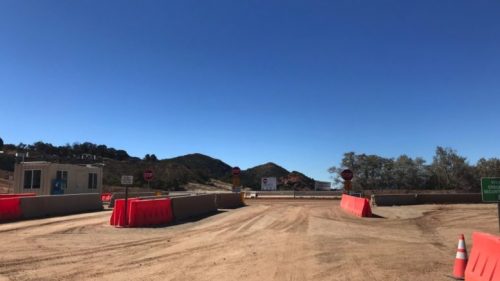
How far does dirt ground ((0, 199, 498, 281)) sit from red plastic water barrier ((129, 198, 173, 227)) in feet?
3.69

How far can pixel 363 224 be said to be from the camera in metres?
22.3

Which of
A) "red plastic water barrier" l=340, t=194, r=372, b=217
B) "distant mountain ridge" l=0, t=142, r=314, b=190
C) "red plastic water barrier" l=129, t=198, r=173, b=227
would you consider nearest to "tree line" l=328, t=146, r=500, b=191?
"distant mountain ridge" l=0, t=142, r=314, b=190

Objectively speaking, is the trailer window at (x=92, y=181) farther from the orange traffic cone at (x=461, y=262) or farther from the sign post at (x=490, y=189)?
the orange traffic cone at (x=461, y=262)

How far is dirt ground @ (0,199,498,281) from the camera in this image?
1051cm

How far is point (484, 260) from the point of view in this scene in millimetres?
8844

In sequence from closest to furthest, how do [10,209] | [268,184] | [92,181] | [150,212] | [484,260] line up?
[484,260] → [150,212] → [10,209] → [92,181] → [268,184]

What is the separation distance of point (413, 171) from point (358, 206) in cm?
5344

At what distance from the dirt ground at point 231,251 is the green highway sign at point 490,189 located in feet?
5.97

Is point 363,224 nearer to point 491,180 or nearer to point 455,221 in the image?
point 455,221

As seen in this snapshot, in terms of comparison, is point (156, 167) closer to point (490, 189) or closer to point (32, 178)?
point (32, 178)

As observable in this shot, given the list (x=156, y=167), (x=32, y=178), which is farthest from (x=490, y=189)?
(x=156, y=167)

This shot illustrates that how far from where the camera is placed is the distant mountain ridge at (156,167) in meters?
88.9

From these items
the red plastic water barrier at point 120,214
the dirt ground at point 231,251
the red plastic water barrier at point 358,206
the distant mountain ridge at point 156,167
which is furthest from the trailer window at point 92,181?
the distant mountain ridge at point 156,167

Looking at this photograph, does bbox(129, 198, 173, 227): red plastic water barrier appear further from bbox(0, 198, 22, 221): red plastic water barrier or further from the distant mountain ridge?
the distant mountain ridge
